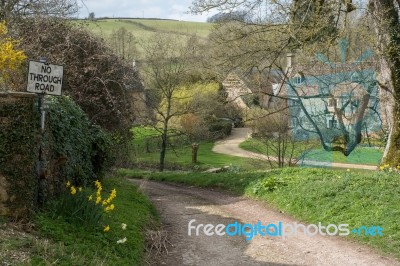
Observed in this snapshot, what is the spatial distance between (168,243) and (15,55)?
4.83 meters

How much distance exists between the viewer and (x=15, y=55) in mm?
9312

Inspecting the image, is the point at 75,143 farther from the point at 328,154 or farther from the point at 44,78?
the point at 328,154

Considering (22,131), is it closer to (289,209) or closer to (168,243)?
(168,243)

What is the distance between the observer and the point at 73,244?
18.6 feet

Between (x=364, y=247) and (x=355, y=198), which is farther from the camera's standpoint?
(x=355, y=198)

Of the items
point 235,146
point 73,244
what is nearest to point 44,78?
point 73,244

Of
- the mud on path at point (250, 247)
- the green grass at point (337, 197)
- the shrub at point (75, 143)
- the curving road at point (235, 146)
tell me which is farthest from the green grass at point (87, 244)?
the curving road at point (235, 146)

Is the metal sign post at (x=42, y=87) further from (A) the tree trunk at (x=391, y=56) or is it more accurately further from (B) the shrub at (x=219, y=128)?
(B) the shrub at (x=219, y=128)

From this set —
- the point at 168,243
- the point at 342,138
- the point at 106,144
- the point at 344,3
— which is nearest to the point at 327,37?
the point at 344,3

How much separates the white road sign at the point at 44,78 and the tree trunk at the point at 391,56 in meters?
10.6

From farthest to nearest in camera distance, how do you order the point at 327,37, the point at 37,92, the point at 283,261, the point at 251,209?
the point at 327,37
the point at 251,209
the point at 283,261
the point at 37,92

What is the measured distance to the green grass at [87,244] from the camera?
5.08 m

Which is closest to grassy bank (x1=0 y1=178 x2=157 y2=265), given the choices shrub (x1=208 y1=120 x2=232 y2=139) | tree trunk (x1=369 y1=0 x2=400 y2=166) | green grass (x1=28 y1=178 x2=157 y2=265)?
green grass (x1=28 y1=178 x2=157 y2=265)

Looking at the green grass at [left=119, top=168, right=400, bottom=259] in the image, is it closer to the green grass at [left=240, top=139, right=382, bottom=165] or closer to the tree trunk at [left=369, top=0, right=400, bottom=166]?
the tree trunk at [left=369, top=0, right=400, bottom=166]
